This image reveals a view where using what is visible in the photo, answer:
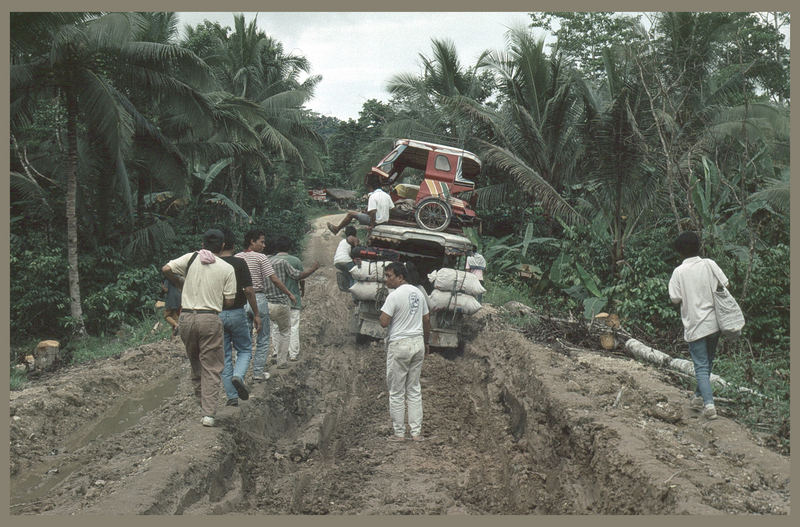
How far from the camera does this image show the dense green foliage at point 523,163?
11.9m

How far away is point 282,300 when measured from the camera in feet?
27.8

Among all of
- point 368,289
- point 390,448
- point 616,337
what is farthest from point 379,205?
point 390,448

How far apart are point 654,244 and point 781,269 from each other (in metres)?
2.87

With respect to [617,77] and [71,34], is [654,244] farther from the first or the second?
[71,34]

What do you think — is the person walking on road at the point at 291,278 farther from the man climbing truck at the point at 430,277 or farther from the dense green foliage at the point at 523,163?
the dense green foliage at the point at 523,163

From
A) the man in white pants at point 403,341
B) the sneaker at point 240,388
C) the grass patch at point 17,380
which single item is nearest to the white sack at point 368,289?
the man in white pants at point 403,341

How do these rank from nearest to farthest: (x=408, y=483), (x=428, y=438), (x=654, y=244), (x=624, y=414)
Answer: (x=408, y=483) → (x=624, y=414) → (x=428, y=438) → (x=654, y=244)

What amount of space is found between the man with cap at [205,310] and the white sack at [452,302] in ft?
13.6

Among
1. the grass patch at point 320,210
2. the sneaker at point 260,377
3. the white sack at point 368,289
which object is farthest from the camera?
the grass patch at point 320,210

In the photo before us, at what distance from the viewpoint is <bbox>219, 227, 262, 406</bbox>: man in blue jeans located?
23.0 feet

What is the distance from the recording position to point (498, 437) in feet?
25.0

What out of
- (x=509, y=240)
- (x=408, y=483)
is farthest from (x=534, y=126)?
(x=408, y=483)

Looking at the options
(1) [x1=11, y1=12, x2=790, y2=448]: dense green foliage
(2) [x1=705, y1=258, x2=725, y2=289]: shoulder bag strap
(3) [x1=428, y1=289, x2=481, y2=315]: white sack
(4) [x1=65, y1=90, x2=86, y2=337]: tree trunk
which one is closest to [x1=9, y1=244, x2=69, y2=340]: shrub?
(1) [x1=11, y1=12, x2=790, y2=448]: dense green foliage

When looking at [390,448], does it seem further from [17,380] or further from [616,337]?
[17,380]
